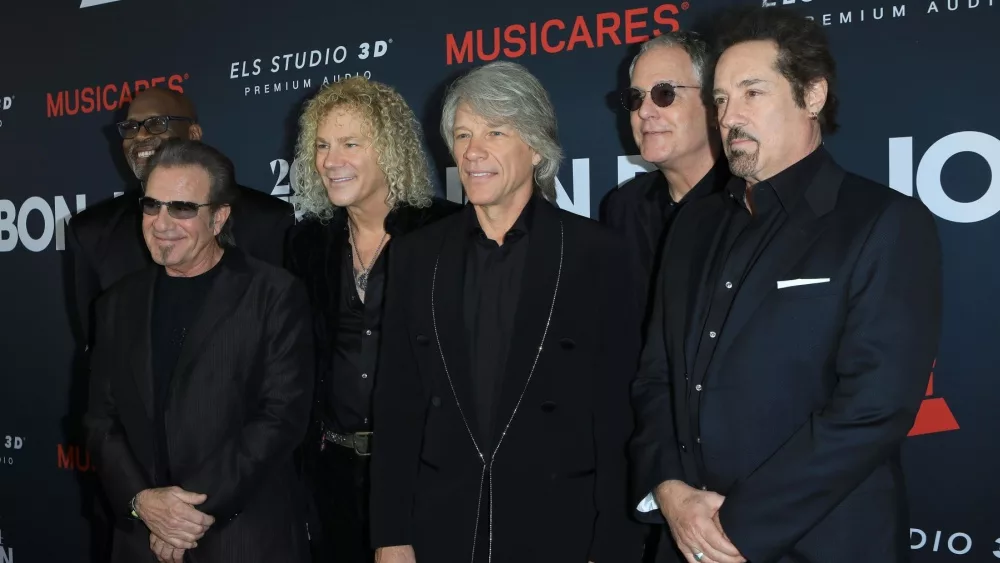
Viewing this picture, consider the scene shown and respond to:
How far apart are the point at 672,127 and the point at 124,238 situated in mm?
2088

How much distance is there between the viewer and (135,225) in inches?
135

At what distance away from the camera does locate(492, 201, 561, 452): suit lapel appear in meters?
2.19

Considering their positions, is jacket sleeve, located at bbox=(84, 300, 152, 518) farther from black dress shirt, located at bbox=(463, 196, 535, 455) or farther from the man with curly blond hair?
black dress shirt, located at bbox=(463, 196, 535, 455)

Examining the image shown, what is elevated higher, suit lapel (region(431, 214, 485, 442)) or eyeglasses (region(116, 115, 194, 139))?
eyeglasses (region(116, 115, 194, 139))

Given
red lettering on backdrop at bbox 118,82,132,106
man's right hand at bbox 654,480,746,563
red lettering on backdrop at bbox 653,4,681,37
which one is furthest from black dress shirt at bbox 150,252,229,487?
red lettering on backdrop at bbox 118,82,132,106

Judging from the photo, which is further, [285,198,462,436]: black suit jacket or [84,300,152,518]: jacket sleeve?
[285,198,462,436]: black suit jacket

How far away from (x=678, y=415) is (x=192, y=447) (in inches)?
54.1

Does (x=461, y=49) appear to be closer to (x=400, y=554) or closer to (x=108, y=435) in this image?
(x=108, y=435)

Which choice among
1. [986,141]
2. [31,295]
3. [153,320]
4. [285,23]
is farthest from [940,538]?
[31,295]

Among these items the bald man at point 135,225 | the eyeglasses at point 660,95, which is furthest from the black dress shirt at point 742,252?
the bald man at point 135,225

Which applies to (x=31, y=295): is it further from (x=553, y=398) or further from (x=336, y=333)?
(x=553, y=398)

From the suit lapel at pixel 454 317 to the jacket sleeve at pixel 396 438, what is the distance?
4.6 inches

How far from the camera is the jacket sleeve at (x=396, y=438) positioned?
232cm

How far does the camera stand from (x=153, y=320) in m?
2.63
